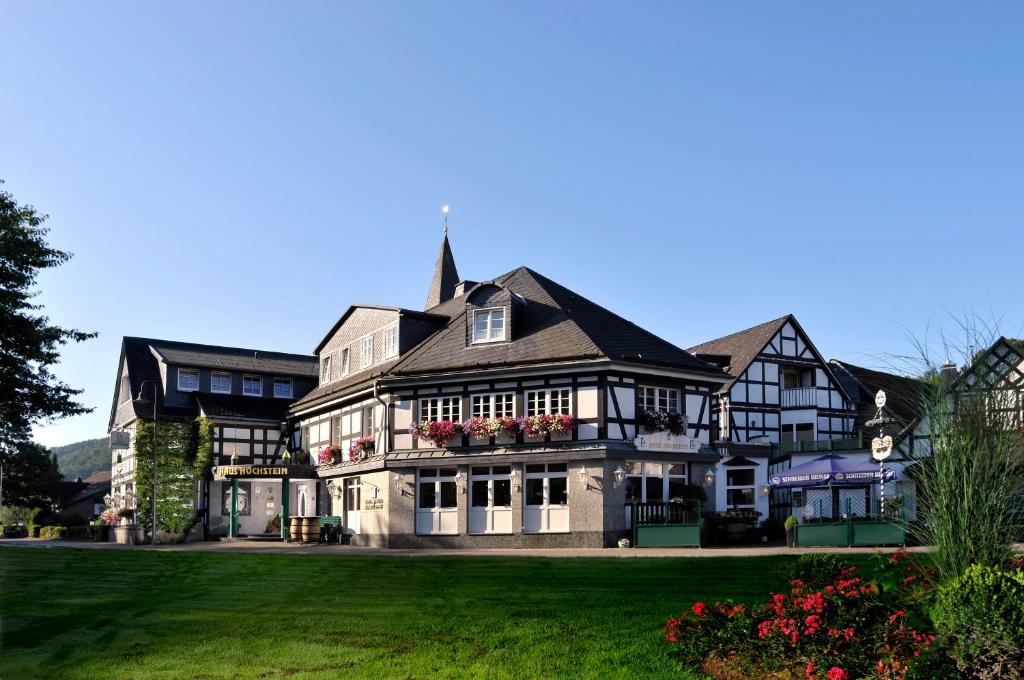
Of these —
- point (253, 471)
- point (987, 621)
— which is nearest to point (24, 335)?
point (253, 471)

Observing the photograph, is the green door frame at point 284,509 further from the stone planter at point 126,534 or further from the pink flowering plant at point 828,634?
the pink flowering plant at point 828,634

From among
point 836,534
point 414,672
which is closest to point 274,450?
point 836,534

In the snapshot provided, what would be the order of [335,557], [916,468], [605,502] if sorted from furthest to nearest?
[605,502] < [335,557] < [916,468]

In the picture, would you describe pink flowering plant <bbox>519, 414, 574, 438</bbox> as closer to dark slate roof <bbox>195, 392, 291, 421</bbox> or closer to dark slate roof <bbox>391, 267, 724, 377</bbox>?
dark slate roof <bbox>391, 267, 724, 377</bbox>

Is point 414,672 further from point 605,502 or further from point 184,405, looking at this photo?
point 184,405

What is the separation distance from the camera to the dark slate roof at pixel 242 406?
43.6m

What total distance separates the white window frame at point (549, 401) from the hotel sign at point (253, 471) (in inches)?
441

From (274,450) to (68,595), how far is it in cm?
2832

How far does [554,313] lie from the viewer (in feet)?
107

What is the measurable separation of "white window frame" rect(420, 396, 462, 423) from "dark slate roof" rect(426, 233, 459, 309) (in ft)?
61.7

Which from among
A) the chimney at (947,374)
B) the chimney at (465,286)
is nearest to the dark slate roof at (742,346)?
the chimney at (465,286)

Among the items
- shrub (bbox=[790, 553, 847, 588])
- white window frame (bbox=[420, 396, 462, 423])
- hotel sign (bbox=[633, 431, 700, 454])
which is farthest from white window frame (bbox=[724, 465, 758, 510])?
shrub (bbox=[790, 553, 847, 588])

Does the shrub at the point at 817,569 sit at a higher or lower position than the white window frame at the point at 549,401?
lower

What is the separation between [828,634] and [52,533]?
48623 mm
